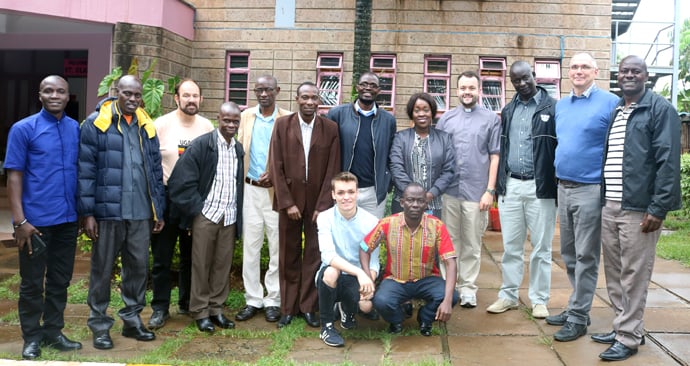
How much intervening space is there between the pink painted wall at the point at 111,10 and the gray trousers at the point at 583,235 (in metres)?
10.5

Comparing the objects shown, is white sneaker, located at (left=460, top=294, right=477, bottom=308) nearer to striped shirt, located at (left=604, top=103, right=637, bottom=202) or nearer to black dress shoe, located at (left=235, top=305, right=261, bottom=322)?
striped shirt, located at (left=604, top=103, right=637, bottom=202)

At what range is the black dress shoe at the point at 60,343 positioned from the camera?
4461mm

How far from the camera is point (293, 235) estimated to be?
530 centimetres

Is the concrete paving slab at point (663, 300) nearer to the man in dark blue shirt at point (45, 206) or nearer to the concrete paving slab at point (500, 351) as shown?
the concrete paving slab at point (500, 351)

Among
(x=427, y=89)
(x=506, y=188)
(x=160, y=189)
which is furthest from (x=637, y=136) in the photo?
(x=427, y=89)

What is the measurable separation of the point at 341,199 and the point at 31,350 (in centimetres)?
249

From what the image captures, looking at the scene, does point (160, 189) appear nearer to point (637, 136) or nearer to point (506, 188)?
point (506, 188)

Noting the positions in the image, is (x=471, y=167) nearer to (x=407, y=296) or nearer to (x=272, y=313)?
(x=407, y=296)

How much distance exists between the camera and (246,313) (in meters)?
5.36

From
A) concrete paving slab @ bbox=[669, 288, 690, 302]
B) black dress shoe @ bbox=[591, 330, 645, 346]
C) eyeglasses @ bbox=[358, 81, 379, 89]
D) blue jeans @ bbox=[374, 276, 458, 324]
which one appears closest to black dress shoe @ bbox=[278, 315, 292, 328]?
blue jeans @ bbox=[374, 276, 458, 324]

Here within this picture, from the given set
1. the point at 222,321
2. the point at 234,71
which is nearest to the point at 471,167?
the point at 222,321

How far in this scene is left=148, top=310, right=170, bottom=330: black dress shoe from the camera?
16.6ft

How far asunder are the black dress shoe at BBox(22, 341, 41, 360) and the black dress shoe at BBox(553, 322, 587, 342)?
387 centimetres

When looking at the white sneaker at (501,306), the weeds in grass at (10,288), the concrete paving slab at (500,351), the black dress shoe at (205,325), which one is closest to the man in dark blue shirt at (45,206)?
the black dress shoe at (205,325)
